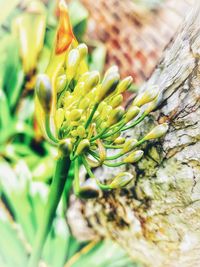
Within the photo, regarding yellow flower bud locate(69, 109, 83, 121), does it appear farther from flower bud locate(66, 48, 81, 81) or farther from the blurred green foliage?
the blurred green foliage

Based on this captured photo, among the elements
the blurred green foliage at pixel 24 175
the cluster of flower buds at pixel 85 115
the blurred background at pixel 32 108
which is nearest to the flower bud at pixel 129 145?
the cluster of flower buds at pixel 85 115

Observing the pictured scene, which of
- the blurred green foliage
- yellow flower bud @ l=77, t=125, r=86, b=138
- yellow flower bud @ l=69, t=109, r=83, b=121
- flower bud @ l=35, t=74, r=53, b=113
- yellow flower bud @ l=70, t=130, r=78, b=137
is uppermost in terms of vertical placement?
flower bud @ l=35, t=74, r=53, b=113

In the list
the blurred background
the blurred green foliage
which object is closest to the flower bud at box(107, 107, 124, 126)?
the blurred background

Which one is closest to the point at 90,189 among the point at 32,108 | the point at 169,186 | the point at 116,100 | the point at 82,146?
the point at 82,146

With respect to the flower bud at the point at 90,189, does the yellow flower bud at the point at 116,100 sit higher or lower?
higher

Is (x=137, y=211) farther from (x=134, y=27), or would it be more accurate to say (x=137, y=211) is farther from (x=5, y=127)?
(x=134, y=27)

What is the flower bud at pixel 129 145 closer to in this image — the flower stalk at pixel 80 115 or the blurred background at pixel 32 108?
the flower stalk at pixel 80 115

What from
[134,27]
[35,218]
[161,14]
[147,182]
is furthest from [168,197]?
[161,14]

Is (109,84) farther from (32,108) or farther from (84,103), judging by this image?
(32,108)
